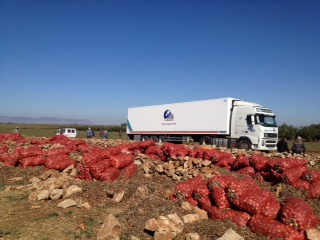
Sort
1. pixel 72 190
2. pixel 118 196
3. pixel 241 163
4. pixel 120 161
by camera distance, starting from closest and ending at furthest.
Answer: pixel 118 196 → pixel 72 190 → pixel 120 161 → pixel 241 163

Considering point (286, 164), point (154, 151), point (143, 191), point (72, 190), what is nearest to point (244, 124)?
point (154, 151)

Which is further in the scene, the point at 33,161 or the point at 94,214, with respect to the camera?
the point at 33,161

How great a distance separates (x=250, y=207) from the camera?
211 inches

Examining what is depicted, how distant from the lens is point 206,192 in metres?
6.17

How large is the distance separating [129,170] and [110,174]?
2.31ft

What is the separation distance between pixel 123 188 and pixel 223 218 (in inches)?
113

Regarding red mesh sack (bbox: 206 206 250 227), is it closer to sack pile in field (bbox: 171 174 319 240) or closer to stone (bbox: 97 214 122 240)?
sack pile in field (bbox: 171 174 319 240)

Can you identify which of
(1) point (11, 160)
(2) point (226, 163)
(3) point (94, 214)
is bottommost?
(3) point (94, 214)

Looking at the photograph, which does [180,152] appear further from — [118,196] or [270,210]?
[270,210]

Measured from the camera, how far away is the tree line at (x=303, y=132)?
5047 cm

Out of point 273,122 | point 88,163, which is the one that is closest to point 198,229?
point 88,163

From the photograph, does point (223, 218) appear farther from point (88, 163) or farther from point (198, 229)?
point (88, 163)

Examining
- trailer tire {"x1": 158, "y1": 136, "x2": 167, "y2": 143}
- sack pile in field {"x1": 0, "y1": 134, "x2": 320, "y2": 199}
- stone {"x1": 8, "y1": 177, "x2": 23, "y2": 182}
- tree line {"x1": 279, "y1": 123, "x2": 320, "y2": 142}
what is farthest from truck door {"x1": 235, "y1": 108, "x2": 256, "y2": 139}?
tree line {"x1": 279, "y1": 123, "x2": 320, "y2": 142}

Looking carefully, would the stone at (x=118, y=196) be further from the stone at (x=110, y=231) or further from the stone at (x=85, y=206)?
the stone at (x=110, y=231)
